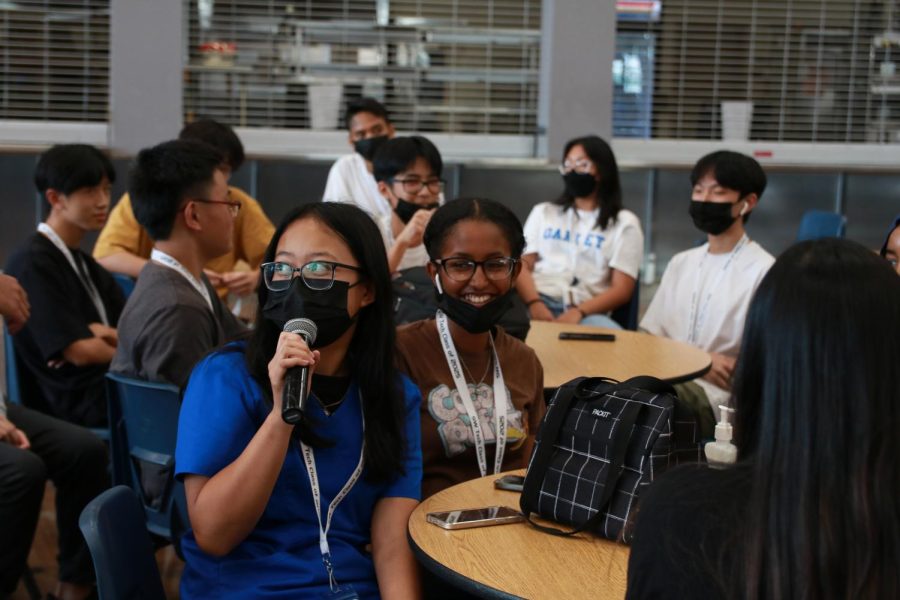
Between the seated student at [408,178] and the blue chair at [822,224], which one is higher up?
the seated student at [408,178]

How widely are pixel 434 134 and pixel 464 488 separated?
17.7 feet

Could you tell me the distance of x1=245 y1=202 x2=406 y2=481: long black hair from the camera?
6.59 feet

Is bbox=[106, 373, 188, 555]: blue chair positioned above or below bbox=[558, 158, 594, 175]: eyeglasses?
below

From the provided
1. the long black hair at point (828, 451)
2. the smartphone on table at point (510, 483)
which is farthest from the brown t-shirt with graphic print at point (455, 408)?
the long black hair at point (828, 451)

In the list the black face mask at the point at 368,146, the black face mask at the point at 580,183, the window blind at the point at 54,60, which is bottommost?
the black face mask at the point at 580,183

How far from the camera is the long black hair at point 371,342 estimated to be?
6.59 feet

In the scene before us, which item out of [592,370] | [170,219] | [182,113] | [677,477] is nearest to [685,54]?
[182,113]

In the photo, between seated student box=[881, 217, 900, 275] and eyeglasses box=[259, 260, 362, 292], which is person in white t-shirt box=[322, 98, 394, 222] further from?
eyeglasses box=[259, 260, 362, 292]

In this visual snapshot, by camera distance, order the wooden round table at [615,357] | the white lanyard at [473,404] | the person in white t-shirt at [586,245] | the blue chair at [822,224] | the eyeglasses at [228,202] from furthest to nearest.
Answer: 1. the blue chair at [822,224]
2. the person in white t-shirt at [586,245]
3. the wooden round table at [615,357]
4. the eyeglasses at [228,202]
5. the white lanyard at [473,404]

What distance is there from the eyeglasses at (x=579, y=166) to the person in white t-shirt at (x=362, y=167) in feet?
2.98

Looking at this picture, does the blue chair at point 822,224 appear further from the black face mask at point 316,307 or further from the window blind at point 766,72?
the black face mask at point 316,307

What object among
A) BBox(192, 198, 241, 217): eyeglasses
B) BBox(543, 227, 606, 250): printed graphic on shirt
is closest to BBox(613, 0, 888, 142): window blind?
BBox(543, 227, 606, 250): printed graphic on shirt

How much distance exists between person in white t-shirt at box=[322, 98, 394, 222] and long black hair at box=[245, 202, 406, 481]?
2765mm

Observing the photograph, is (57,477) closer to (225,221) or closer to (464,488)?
(225,221)
